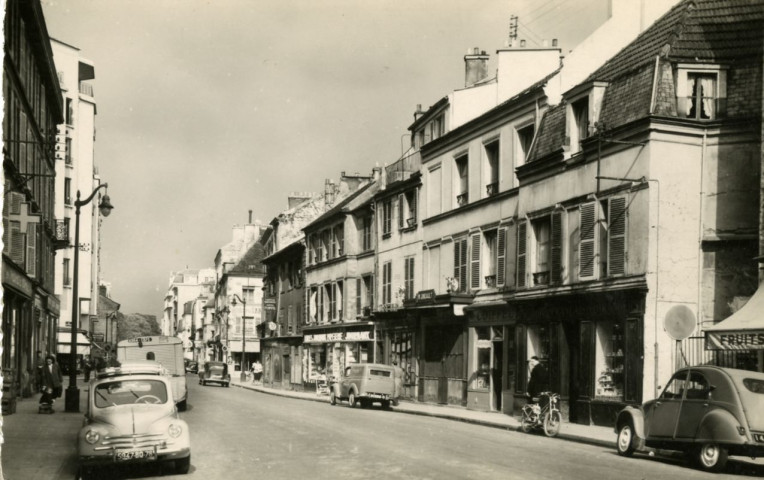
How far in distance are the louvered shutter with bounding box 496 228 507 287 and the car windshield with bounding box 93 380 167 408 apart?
53.6ft

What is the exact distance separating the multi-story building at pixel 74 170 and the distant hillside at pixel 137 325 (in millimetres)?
84546

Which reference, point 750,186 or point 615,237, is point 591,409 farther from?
point 750,186

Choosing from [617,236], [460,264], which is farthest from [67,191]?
[617,236]

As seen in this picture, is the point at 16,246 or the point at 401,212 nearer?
the point at 16,246

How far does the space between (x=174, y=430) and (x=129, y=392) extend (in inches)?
52.0

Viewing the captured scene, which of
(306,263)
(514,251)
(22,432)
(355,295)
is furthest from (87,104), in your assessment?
(22,432)

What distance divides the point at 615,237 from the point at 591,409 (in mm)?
4363

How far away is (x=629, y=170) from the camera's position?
2177 cm

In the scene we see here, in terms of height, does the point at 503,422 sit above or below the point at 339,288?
below

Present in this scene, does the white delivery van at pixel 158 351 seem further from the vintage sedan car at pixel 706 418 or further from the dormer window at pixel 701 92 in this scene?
the vintage sedan car at pixel 706 418

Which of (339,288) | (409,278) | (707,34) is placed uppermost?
(707,34)

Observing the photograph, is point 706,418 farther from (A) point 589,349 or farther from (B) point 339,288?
(B) point 339,288

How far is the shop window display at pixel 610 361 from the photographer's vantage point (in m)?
21.8

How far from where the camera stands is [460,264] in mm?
32125
